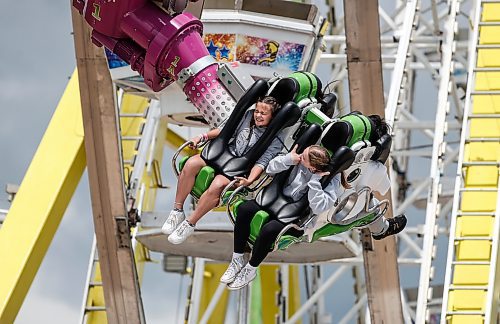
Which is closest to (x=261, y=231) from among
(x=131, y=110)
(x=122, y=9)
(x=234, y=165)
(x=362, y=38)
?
(x=234, y=165)

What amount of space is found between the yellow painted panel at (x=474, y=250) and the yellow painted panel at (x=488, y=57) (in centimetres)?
194

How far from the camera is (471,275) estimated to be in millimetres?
11523

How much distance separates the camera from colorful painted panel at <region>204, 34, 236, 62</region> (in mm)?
11461

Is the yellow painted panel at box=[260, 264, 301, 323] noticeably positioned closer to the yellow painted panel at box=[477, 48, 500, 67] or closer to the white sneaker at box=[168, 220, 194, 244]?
the yellow painted panel at box=[477, 48, 500, 67]

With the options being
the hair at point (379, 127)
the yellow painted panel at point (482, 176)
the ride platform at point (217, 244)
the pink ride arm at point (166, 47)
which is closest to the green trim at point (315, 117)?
the hair at point (379, 127)

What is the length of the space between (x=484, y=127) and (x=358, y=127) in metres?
5.35

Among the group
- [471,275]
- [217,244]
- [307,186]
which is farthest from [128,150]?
[307,186]

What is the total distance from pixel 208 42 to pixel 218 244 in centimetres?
222

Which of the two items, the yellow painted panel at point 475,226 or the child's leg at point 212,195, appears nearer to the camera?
the child's leg at point 212,195

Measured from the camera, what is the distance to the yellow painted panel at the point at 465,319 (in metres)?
11.3

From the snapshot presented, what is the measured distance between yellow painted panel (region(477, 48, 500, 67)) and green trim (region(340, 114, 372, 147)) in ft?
18.7

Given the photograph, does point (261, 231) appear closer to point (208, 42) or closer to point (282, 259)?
point (208, 42)

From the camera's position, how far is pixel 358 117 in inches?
288

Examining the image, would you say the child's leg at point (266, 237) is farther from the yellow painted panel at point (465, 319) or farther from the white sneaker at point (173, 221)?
the yellow painted panel at point (465, 319)
